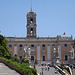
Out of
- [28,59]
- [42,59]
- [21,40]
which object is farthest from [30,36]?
[28,59]

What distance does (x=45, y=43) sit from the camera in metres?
64.8

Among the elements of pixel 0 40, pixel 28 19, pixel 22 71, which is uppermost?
pixel 28 19

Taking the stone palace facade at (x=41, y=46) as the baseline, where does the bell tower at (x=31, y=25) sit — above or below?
above

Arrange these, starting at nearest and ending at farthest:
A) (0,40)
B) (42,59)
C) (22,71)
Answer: (22,71), (0,40), (42,59)

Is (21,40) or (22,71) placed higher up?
(21,40)

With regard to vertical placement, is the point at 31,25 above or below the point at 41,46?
above

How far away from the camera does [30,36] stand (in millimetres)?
66125

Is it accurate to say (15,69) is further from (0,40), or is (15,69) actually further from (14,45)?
(14,45)

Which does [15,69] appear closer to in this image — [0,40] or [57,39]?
[0,40]

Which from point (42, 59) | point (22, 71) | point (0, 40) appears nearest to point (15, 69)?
point (22, 71)

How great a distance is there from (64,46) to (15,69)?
44231 mm

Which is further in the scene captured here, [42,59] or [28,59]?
[42,59]

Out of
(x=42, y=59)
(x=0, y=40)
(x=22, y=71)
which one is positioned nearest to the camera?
(x=22, y=71)

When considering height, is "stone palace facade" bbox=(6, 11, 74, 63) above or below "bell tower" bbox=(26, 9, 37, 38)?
below
